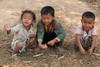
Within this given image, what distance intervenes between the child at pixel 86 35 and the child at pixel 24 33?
85 centimetres

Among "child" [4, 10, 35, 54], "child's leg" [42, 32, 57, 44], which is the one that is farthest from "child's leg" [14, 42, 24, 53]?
"child's leg" [42, 32, 57, 44]

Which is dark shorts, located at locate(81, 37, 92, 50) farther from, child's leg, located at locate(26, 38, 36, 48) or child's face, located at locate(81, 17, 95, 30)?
child's leg, located at locate(26, 38, 36, 48)

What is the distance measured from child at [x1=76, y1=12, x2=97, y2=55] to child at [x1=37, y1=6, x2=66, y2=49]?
30 cm

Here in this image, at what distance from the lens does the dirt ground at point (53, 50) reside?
3.25 meters

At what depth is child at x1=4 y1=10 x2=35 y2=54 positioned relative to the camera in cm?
337

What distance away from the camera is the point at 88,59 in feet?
11.1

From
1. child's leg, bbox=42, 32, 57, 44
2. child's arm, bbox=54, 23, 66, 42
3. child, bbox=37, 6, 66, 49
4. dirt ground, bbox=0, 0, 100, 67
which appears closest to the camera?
dirt ground, bbox=0, 0, 100, 67

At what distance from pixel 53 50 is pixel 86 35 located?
2.25 feet

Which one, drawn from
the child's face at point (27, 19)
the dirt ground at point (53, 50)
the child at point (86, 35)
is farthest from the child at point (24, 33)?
the child at point (86, 35)

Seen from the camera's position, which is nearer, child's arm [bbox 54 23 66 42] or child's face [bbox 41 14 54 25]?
child's face [bbox 41 14 54 25]

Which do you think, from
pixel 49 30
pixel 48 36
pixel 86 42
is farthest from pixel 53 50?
pixel 86 42

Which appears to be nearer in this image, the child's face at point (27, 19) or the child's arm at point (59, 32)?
the child's face at point (27, 19)

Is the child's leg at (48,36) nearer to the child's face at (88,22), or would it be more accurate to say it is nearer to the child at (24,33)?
the child at (24,33)

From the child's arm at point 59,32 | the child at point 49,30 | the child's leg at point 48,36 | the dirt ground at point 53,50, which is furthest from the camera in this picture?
the child's leg at point 48,36
